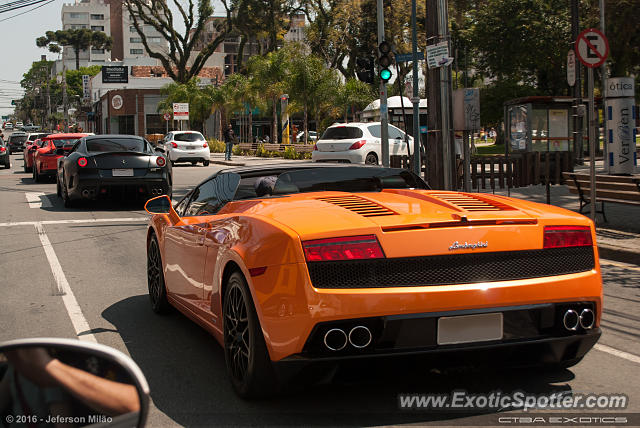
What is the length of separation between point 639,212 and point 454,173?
3142 mm

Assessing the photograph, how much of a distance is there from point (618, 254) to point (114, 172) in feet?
31.8

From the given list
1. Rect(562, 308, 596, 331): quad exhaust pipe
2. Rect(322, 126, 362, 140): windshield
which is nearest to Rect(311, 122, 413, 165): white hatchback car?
Rect(322, 126, 362, 140): windshield

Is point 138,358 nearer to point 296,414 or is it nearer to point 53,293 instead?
point 296,414

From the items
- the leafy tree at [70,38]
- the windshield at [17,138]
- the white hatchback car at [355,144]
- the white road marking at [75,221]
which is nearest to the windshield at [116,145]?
the white road marking at [75,221]

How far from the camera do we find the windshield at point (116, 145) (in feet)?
52.5

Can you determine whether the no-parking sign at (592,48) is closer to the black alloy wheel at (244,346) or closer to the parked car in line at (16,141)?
the black alloy wheel at (244,346)

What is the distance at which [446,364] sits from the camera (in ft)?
12.8

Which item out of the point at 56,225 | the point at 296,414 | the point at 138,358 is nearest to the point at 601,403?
the point at 296,414

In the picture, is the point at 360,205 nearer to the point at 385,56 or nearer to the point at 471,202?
the point at 471,202

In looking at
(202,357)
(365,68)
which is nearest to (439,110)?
(365,68)

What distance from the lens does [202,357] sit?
5.36m

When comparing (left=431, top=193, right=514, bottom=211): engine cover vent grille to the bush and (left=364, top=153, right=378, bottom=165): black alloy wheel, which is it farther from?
the bush

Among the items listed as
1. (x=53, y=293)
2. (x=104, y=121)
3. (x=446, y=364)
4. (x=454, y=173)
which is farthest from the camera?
(x=104, y=121)

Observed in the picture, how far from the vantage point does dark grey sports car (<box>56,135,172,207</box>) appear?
1553 cm
